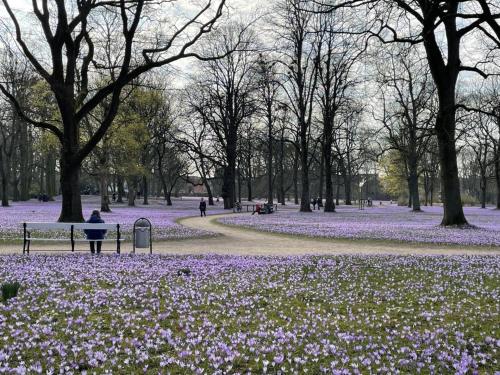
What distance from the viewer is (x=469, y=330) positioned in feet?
20.6

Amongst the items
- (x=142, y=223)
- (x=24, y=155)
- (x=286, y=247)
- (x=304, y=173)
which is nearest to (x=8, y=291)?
(x=142, y=223)

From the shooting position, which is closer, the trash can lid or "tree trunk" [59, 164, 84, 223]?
the trash can lid

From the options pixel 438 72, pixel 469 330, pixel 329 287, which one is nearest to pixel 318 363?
pixel 469 330

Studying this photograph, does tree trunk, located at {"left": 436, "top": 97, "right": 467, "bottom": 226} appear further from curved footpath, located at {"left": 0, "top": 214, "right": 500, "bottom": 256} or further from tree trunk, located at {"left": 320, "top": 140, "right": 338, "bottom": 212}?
tree trunk, located at {"left": 320, "top": 140, "right": 338, "bottom": 212}

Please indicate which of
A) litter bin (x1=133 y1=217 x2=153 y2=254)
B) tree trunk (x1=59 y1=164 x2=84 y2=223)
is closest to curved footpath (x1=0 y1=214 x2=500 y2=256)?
litter bin (x1=133 y1=217 x2=153 y2=254)

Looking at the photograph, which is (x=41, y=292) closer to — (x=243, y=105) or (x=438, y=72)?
(x=438, y=72)

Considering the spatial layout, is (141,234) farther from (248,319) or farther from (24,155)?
(24,155)

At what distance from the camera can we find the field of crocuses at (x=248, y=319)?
504 cm

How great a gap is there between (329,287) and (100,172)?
126 ft

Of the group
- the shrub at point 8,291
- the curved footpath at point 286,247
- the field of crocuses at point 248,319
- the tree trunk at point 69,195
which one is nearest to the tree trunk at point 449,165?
the curved footpath at point 286,247

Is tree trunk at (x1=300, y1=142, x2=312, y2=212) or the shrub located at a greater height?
tree trunk at (x1=300, y1=142, x2=312, y2=212)

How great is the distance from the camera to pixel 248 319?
22.2 ft

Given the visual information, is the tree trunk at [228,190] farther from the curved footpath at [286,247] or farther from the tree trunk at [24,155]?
the curved footpath at [286,247]

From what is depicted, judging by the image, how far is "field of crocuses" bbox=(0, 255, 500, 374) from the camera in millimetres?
5043
